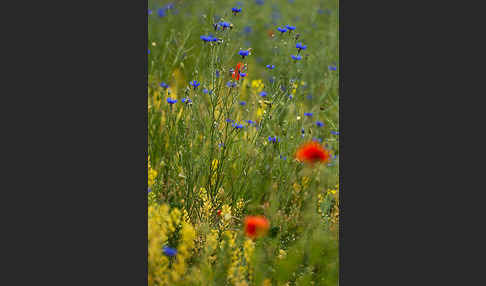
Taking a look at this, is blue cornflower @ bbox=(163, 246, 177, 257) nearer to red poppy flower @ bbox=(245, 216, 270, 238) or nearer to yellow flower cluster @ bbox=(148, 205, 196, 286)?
yellow flower cluster @ bbox=(148, 205, 196, 286)

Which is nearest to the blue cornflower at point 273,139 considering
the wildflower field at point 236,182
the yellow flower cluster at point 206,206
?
the wildflower field at point 236,182

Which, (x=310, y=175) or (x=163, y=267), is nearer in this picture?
(x=163, y=267)

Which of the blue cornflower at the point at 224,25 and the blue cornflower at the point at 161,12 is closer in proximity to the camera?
the blue cornflower at the point at 224,25

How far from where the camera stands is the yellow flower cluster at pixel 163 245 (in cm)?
217

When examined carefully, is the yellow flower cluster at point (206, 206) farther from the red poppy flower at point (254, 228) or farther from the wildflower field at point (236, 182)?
the red poppy flower at point (254, 228)

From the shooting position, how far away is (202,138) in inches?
111

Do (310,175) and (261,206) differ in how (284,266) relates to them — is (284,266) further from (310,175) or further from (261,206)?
(310,175)

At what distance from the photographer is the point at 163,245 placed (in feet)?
7.33

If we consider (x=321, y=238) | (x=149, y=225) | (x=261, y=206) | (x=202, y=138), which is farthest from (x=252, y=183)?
(x=149, y=225)

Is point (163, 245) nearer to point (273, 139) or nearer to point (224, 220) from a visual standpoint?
point (224, 220)

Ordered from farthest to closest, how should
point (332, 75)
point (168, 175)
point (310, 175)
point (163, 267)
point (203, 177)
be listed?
point (332, 75) < point (310, 175) < point (168, 175) < point (203, 177) < point (163, 267)

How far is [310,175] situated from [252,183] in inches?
17.2

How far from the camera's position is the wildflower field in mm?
Result: 2244

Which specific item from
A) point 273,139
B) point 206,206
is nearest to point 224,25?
point 273,139
